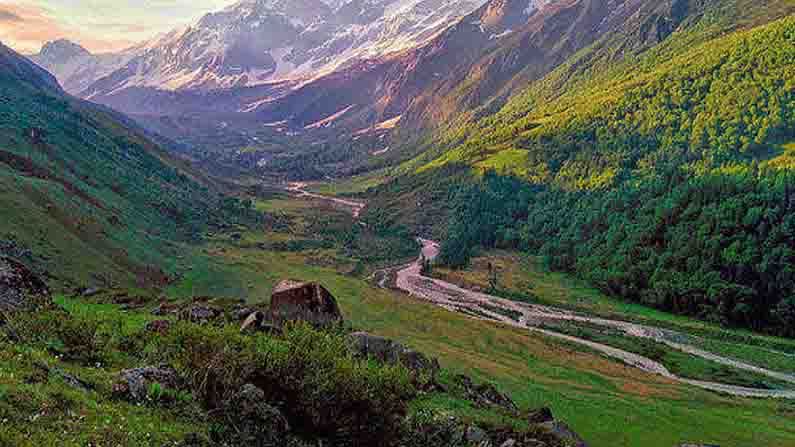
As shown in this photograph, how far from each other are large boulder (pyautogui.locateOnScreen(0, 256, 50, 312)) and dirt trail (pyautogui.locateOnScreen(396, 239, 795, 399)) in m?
82.5

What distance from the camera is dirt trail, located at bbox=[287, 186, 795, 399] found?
8566cm

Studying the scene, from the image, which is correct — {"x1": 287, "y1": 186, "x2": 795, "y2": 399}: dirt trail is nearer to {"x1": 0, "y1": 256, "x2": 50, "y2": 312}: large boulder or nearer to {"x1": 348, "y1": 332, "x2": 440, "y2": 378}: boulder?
{"x1": 348, "y1": 332, "x2": 440, "y2": 378}: boulder

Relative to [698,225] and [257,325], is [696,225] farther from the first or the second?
[257,325]

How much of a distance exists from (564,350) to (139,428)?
265 feet

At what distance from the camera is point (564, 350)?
87.7m

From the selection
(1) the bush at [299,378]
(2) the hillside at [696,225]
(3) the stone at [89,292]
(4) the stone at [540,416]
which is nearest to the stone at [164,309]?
(3) the stone at [89,292]

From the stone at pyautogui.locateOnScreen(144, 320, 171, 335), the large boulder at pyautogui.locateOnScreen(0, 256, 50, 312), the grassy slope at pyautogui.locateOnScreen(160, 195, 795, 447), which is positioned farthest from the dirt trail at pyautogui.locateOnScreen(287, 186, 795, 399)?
the large boulder at pyautogui.locateOnScreen(0, 256, 50, 312)

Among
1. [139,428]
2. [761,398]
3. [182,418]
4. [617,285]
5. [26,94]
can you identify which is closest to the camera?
[139,428]

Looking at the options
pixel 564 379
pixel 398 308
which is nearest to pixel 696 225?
pixel 398 308

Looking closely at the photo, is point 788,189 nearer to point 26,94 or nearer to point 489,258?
point 489,258

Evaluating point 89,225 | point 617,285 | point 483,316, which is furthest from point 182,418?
point 617,285

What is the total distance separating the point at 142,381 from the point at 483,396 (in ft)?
80.8

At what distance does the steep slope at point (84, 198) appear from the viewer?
5706 cm

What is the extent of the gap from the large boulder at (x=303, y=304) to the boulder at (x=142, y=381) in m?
20.6
